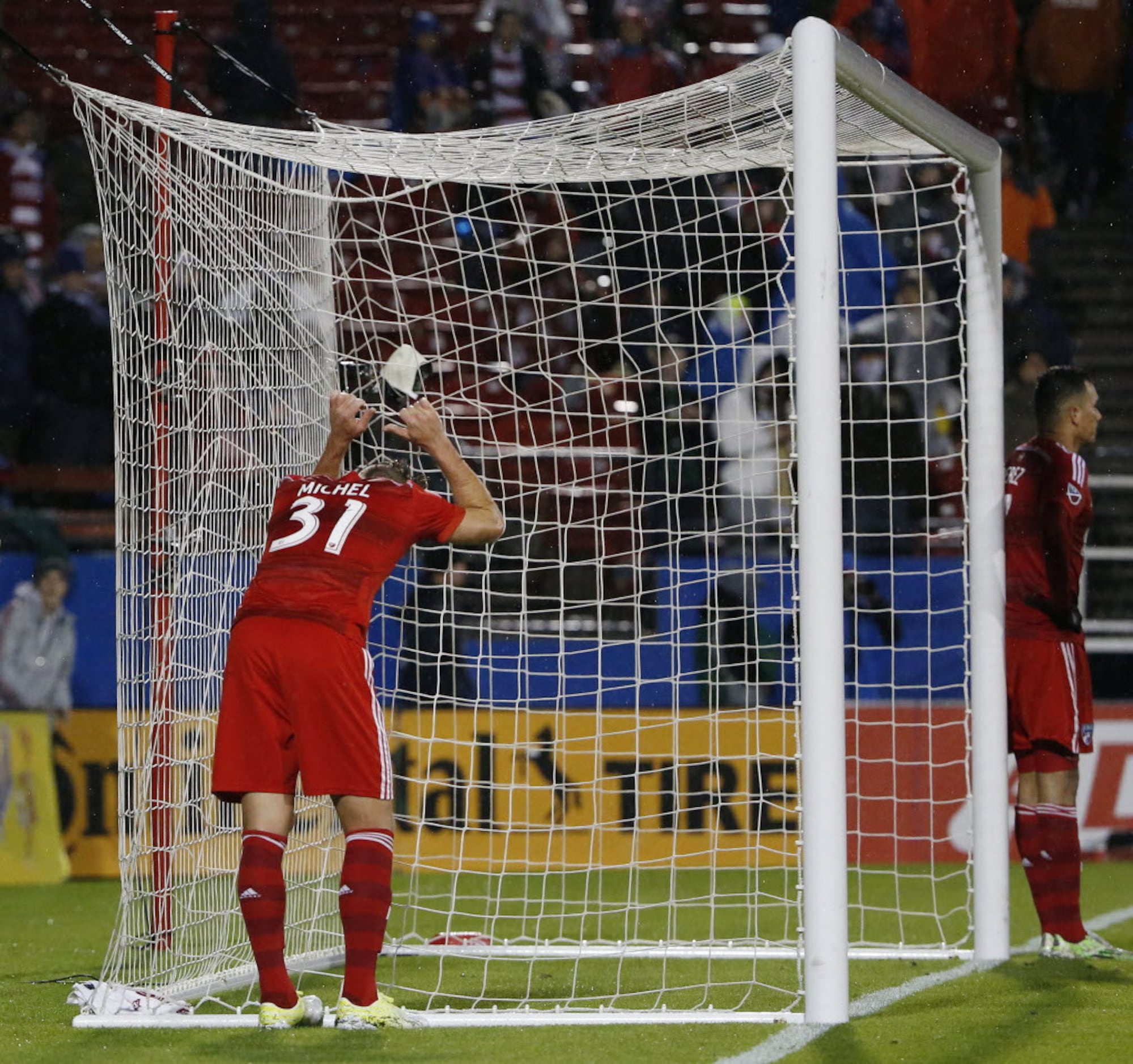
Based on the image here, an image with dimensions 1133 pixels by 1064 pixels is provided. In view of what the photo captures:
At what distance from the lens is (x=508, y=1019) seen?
4.87 m

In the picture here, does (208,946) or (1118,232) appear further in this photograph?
(1118,232)

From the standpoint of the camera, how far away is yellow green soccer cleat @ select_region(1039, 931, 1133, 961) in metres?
5.96

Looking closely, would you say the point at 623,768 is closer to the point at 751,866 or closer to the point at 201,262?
the point at 751,866

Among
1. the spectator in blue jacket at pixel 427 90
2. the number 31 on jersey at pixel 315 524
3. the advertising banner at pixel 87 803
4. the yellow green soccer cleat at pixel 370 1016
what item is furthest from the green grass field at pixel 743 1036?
the spectator in blue jacket at pixel 427 90

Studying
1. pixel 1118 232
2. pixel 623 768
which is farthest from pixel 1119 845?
pixel 1118 232

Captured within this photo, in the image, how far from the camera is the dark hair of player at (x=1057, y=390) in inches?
240

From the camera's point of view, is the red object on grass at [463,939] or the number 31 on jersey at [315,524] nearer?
the number 31 on jersey at [315,524]

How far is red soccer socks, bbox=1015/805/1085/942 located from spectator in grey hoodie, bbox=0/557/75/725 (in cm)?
526

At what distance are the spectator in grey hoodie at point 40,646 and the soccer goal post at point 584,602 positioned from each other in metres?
1.77

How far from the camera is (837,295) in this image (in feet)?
15.3

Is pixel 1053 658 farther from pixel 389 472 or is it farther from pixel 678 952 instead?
pixel 389 472

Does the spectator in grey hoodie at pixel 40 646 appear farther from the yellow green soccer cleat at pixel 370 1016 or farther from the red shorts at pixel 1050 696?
the red shorts at pixel 1050 696

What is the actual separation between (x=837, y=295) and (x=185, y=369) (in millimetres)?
2319

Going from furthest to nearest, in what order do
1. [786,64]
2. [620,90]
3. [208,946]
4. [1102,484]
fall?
[620,90] < [1102,484] < [208,946] < [786,64]
